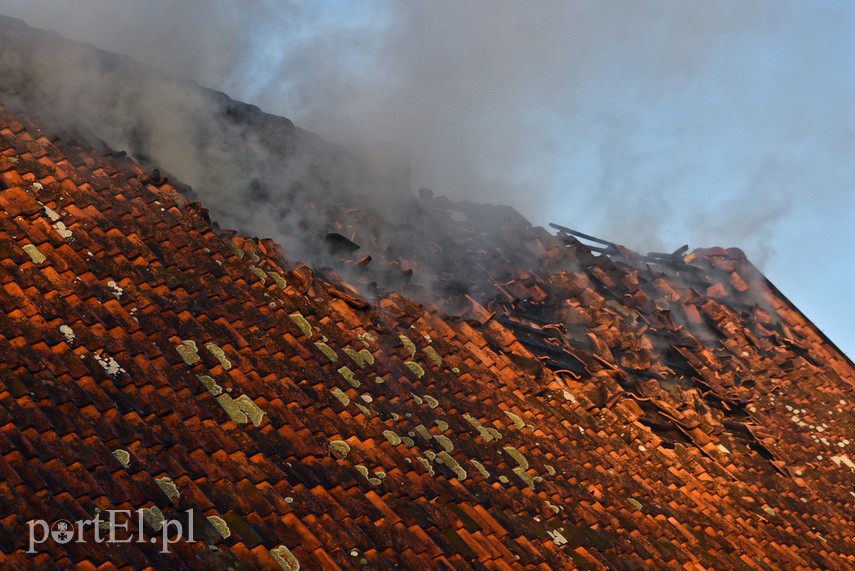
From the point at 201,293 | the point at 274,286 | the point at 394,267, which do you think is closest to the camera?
the point at 201,293

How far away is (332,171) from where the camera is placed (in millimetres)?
11773

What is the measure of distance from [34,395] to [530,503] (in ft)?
11.6

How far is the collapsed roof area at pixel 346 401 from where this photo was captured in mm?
6465

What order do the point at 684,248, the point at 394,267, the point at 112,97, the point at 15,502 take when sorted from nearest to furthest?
the point at 15,502, the point at 112,97, the point at 394,267, the point at 684,248

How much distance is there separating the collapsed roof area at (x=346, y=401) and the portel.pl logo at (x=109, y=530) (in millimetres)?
27

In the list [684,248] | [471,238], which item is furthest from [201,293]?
[684,248]

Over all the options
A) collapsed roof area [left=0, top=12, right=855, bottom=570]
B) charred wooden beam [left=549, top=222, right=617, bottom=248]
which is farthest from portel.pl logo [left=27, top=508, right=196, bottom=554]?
charred wooden beam [left=549, top=222, right=617, bottom=248]

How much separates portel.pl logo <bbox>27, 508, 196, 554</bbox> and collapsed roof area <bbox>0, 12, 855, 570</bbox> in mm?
27

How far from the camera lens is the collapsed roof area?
6465 millimetres

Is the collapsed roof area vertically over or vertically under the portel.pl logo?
over

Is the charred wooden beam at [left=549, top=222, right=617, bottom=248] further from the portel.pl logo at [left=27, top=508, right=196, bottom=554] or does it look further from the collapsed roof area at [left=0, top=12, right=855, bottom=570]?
the portel.pl logo at [left=27, top=508, right=196, bottom=554]

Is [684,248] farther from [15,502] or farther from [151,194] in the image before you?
[15,502]

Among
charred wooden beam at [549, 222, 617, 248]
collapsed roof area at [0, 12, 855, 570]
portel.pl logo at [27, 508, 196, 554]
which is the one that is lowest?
portel.pl logo at [27, 508, 196, 554]

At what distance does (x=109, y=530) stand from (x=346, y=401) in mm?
2404
